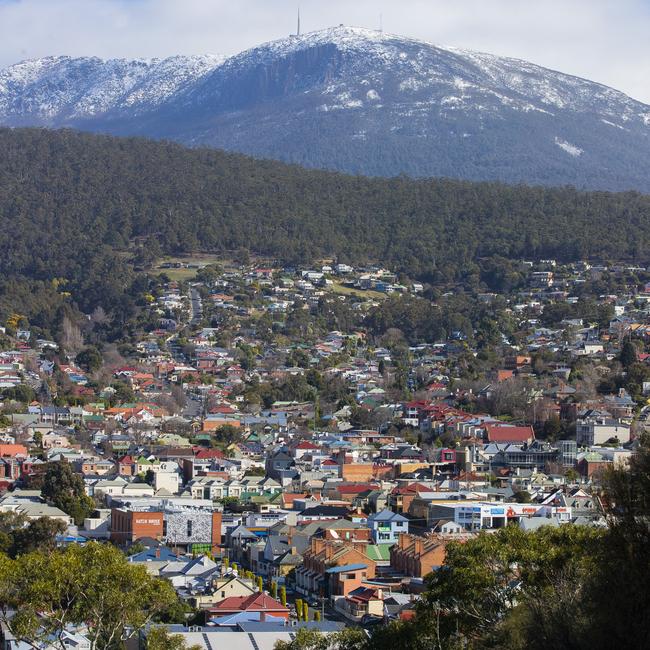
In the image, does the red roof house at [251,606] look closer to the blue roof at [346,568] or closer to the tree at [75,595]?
the blue roof at [346,568]

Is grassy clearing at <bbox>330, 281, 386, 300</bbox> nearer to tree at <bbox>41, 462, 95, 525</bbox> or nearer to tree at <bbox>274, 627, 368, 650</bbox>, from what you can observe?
tree at <bbox>41, 462, 95, 525</bbox>

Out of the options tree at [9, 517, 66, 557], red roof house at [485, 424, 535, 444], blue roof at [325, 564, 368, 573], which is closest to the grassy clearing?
red roof house at [485, 424, 535, 444]

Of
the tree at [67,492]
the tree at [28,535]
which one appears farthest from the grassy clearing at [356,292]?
the tree at [28,535]

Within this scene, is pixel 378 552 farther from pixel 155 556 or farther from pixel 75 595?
pixel 75 595

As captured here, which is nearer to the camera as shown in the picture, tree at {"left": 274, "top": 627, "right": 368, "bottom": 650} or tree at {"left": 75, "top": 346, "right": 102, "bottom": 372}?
tree at {"left": 274, "top": 627, "right": 368, "bottom": 650}

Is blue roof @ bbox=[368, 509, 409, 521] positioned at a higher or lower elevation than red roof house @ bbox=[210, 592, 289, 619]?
lower
